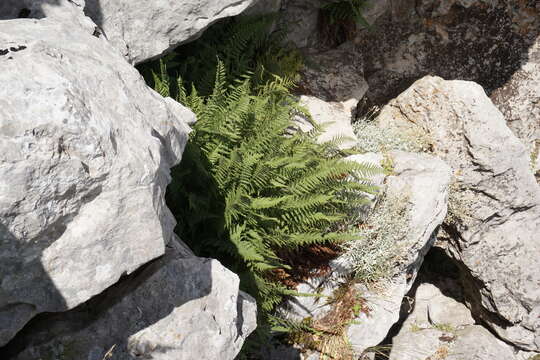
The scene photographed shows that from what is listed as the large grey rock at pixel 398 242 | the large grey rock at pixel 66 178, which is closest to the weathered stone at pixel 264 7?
the large grey rock at pixel 398 242

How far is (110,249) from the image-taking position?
8.64 ft

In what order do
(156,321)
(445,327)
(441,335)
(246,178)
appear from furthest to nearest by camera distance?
(445,327) < (441,335) < (246,178) < (156,321)

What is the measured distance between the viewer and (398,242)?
18.4 ft

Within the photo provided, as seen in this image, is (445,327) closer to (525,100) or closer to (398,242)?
(398,242)

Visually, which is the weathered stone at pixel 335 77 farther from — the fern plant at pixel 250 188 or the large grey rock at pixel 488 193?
the fern plant at pixel 250 188

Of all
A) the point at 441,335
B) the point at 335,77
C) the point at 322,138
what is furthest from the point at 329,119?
the point at 441,335

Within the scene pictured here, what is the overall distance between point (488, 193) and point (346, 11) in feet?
9.78

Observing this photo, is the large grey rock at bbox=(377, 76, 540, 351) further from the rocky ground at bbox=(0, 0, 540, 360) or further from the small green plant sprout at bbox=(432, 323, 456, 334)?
the small green plant sprout at bbox=(432, 323, 456, 334)

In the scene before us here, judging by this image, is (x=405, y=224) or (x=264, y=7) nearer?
(x=264, y=7)

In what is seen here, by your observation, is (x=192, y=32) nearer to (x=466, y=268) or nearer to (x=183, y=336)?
(x=183, y=336)

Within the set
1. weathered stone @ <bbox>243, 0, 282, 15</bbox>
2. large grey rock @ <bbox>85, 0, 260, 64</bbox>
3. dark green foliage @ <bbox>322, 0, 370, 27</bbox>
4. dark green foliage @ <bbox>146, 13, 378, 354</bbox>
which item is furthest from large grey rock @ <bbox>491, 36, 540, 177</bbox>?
large grey rock @ <bbox>85, 0, 260, 64</bbox>

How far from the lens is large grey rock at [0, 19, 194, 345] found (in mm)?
2385

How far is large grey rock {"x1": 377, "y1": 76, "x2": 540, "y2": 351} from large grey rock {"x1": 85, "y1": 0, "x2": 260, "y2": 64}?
3.07m

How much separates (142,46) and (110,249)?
2246 mm
